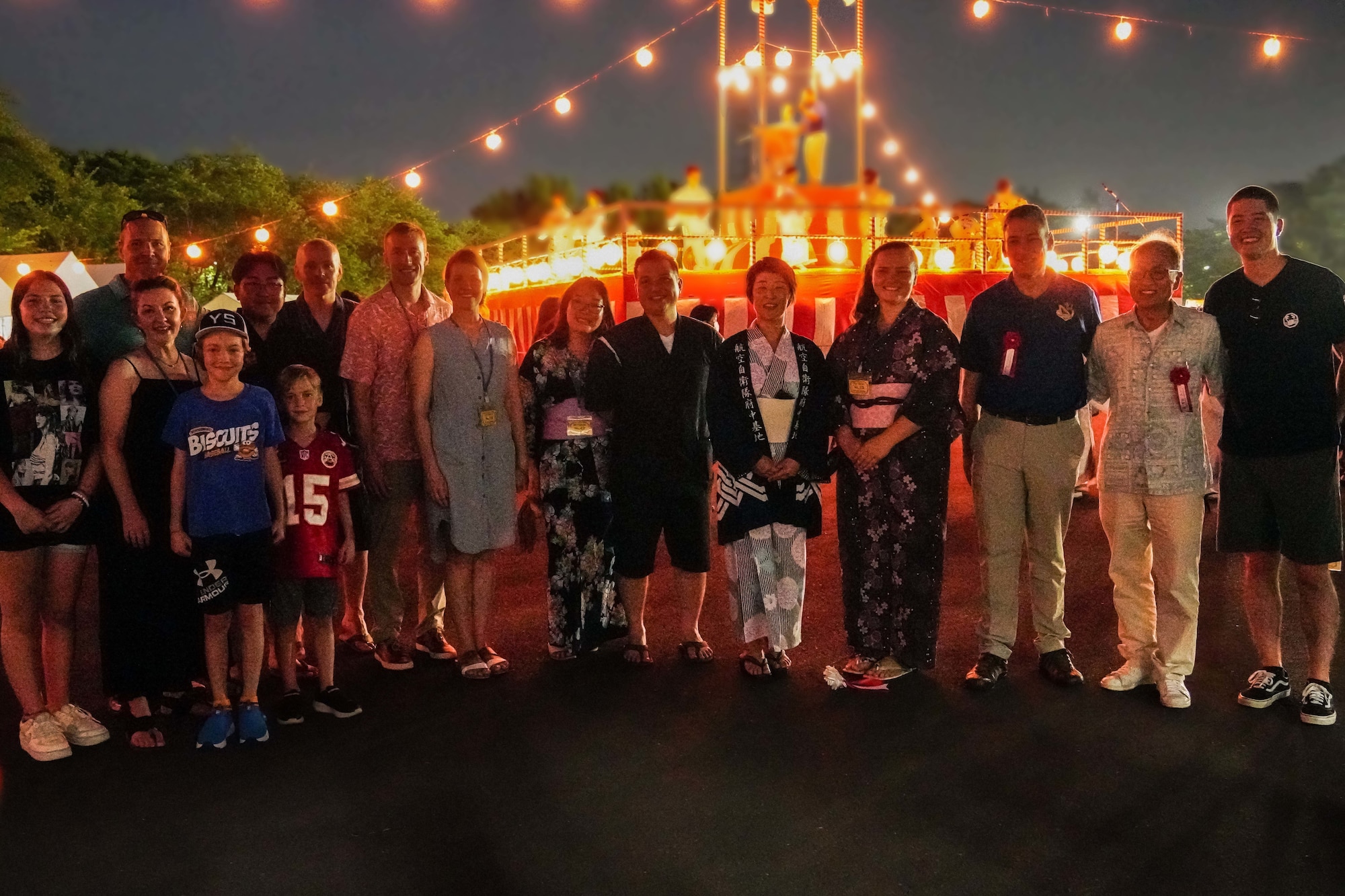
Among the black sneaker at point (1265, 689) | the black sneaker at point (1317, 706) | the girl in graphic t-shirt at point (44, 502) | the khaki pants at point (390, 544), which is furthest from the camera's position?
the khaki pants at point (390, 544)

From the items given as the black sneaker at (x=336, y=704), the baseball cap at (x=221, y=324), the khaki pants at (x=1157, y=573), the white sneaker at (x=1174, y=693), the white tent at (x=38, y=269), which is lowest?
the white sneaker at (x=1174, y=693)

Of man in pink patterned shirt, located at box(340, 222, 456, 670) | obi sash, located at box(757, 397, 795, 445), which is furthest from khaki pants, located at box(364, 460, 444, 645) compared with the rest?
obi sash, located at box(757, 397, 795, 445)

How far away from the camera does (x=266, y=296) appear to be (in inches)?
155

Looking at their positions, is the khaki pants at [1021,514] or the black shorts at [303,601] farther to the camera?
the khaki pants at [1021,514]

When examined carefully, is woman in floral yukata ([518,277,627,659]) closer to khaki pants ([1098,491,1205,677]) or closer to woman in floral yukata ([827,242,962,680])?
woman in floral yukata ([827,242,962,680])

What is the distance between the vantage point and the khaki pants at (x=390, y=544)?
400 cm

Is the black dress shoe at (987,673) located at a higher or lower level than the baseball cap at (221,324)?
lower

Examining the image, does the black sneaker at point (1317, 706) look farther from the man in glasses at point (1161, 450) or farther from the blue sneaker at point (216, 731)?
the blue sneaker at point (216, 731)

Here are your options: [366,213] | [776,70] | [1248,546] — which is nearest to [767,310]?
[1248,546]

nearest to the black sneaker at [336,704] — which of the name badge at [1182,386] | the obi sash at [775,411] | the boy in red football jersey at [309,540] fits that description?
the boy in red football jersey at [309,540]

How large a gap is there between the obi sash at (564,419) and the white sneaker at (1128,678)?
7.33ft

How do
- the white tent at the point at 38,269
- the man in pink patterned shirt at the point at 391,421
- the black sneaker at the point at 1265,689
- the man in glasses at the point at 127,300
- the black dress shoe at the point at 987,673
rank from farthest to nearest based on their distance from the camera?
the white tent at the point at 38,269 → the man in pink patterned shirt at the point at 391,421 → the black dress shoe at the point at 987,673 → the man in glasses at the point at 127,300 → the black sneaker at the point at 1265,689

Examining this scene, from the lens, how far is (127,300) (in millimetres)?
3590

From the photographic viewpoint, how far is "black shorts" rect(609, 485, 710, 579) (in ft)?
12.8
